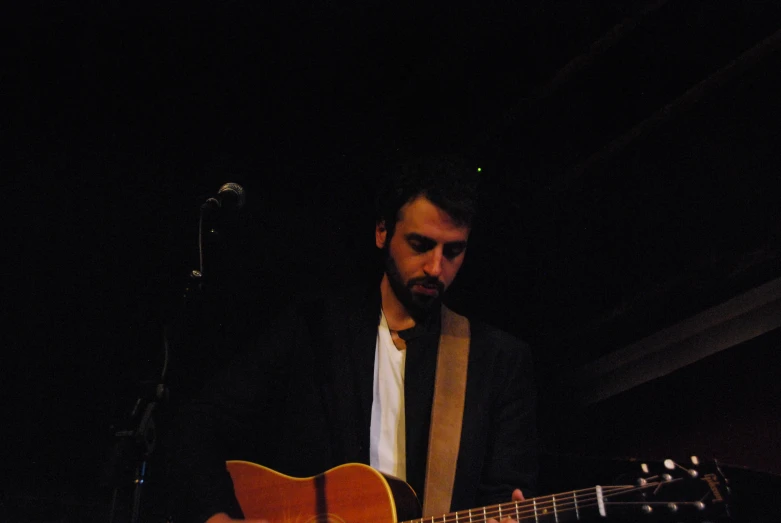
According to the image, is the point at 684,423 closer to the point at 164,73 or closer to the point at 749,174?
the point at 749,174

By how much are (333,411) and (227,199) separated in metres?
0.93

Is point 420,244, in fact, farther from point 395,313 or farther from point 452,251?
point 395,313

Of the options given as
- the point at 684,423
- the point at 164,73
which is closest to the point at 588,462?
the point at 684,423

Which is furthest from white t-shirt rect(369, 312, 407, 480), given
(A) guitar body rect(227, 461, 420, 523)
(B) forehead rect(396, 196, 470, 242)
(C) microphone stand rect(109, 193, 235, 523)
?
(C) microphone stand rect(109, 193, 235, 523)

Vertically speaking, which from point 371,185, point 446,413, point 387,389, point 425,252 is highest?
point 371,185

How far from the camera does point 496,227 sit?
345 cm

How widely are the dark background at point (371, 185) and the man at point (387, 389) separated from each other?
1.27 ft

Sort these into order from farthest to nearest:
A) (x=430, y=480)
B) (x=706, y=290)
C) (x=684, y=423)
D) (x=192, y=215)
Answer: (x=192, y=215) → (x=684, y=423) → (x=706, y=290) → (x=430, y=480)

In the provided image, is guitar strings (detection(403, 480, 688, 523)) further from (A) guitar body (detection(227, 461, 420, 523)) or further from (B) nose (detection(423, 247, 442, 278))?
(B) nose (detection(423, 247, 442, 278))

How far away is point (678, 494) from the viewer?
1812 millimetres

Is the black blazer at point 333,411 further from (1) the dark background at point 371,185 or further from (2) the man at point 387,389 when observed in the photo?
(1) the dark background at point 371,185

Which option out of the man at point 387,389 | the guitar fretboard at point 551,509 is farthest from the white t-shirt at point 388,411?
the guitar fretboard at point 551,509

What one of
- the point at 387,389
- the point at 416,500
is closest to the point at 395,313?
Result: the point at 387,389

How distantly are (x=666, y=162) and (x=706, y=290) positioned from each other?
0.59m
